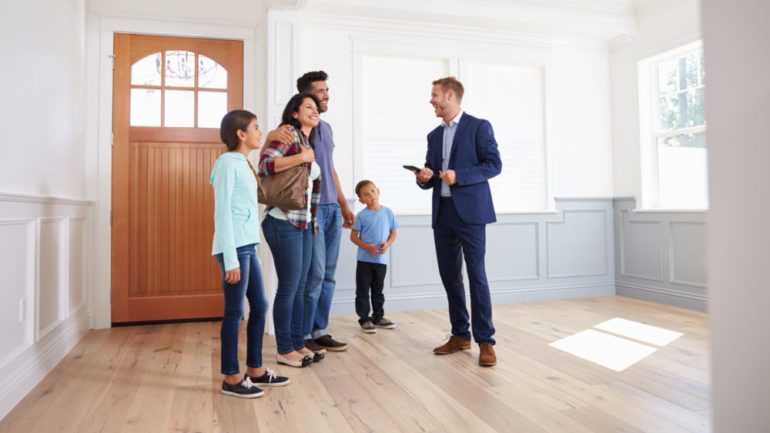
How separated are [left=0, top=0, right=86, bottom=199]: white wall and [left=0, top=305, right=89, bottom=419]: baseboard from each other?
748 millimetres

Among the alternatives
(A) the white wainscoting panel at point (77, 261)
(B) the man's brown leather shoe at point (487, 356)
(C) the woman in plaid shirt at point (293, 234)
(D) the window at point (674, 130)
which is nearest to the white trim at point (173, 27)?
(A) the white wainscoting panel at point (77, 261)

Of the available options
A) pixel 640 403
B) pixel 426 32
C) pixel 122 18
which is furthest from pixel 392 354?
pixel 122 18

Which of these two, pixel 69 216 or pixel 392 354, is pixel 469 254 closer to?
pixel 392 354

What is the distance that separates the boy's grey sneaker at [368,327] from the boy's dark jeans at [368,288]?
0.08ft

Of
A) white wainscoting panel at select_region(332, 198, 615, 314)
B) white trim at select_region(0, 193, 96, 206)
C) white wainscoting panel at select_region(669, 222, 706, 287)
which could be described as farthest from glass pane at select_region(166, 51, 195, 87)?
white wainscoting panel at select_region(669, 222, 706, 287)

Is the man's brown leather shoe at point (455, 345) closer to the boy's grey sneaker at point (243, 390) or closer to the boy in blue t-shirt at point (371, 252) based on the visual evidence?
the boy in blue t-shirt at point (371, 252)

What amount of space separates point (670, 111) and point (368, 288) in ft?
10.5

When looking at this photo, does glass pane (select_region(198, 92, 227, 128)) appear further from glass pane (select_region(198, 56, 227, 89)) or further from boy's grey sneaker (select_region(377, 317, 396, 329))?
boy's grey sneaker (select_region(377, 317, 396, 329))

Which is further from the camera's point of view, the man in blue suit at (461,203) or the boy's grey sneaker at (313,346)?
the boy's grey sneaker at (313,346)

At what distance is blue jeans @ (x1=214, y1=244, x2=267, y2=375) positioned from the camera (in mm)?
2086

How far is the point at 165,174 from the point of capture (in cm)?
381

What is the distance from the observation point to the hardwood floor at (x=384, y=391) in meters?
1.84

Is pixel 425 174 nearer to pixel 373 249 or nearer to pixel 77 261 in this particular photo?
pixel 373 249

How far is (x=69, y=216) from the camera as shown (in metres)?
3.05
